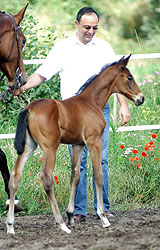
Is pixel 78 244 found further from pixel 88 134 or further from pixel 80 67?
pixel 80 67

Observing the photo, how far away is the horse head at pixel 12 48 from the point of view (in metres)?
5.48

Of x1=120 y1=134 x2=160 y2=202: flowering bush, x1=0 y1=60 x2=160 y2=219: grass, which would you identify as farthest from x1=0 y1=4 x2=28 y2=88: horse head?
x1=120 y1=134 x2=160 y2=202: flowering bush

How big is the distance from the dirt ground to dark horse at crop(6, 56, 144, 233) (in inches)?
6.3

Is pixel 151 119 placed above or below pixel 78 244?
above

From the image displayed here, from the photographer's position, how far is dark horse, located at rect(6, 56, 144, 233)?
502cm

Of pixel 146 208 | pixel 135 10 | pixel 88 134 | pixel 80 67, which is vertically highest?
pixel 135 10

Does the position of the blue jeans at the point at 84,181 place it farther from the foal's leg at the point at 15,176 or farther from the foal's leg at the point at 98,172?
the foal's leg at the point at 15,176

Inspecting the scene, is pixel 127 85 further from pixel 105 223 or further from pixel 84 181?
pixel 105 223

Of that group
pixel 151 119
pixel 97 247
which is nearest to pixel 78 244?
pixel 97 247

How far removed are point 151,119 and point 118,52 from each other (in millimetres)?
6744

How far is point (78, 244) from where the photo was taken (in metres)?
4.60

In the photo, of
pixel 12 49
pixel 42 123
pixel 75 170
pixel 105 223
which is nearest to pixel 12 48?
pixel 12 49

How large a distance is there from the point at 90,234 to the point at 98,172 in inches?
25.0

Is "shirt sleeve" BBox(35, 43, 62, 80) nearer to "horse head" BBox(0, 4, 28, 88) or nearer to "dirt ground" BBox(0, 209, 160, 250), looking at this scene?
"horse head" BBox(0, 4, 28, 88)
